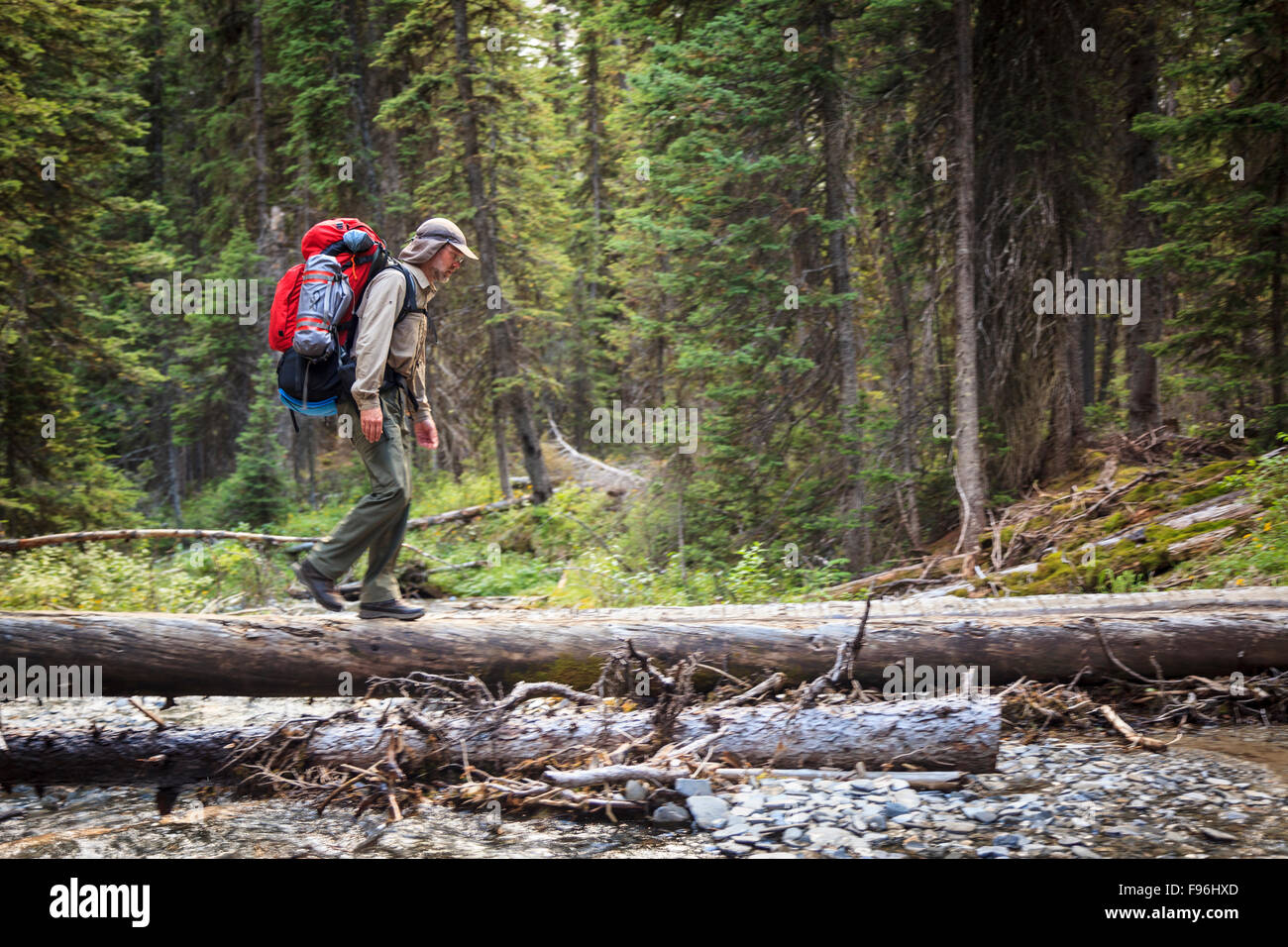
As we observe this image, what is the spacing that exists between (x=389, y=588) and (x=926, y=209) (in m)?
10.2

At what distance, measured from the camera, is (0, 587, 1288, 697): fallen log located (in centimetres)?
544

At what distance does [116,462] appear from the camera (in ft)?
94.3

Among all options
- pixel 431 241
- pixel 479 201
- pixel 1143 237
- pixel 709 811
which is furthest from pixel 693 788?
pixel 479 201

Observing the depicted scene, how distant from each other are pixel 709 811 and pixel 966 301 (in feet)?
28.2

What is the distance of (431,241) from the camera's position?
19.5 feet

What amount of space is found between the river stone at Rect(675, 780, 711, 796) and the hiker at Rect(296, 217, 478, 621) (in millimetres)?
2178

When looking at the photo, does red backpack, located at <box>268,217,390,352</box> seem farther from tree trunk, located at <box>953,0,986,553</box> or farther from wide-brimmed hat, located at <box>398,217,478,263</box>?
tree trunk, located at <box>953,0,986,553</box>

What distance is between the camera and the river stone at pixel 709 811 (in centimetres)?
469

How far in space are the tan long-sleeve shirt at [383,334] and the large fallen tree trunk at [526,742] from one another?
6.97ft

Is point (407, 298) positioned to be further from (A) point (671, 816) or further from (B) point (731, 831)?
(B) point (731, 831)

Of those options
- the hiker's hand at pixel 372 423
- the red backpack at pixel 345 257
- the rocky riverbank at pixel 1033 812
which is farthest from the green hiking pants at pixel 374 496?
the rocky riverbank at pixel 1033 812

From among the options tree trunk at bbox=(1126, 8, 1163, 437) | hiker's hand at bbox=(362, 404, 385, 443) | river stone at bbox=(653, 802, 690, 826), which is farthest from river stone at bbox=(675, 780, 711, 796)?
tree trunk at bbox=(1126, 8, 1163, 437)

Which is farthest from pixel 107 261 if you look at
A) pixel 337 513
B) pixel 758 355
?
pixel 758 355

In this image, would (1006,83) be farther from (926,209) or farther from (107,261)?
(107,261)
